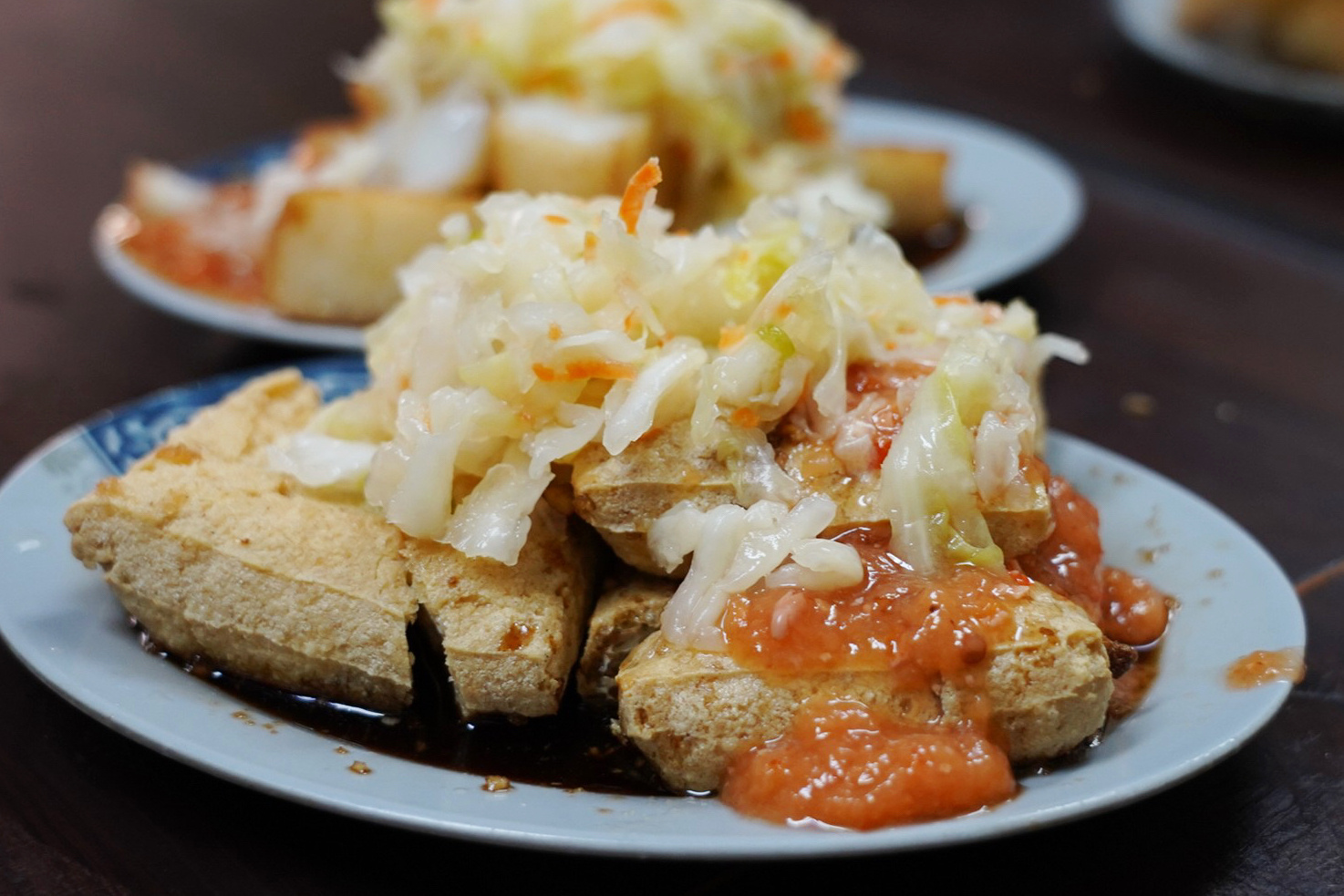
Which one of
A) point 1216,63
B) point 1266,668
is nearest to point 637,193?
point 1266,668

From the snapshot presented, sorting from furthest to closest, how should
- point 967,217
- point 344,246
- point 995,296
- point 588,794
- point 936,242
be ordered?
1. point 967,217
2. point 936,242
3. point 995,296
4. point 344,246
5. point 588,794

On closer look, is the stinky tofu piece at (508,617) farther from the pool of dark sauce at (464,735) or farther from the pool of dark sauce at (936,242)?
the pool of dark sauce at (936,242)

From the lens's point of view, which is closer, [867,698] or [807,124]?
[867,698]

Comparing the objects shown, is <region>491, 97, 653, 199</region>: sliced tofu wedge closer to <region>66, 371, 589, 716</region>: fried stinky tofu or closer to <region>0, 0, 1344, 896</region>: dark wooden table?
<region>0, 0, 1344, 896</region>: dark wooden table

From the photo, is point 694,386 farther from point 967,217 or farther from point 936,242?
point 967,217

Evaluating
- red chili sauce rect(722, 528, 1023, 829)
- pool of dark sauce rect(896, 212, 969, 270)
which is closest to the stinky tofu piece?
red chili sauce rect(722, 528, 1023, 829)

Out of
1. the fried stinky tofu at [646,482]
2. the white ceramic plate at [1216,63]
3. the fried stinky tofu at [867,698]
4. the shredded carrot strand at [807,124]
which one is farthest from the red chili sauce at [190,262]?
the white ceramic plate at [1216,63]

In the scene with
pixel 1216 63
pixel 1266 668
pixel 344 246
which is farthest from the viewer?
pixel 1216 63

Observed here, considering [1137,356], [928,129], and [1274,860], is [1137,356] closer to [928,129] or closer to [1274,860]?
[928,129]
